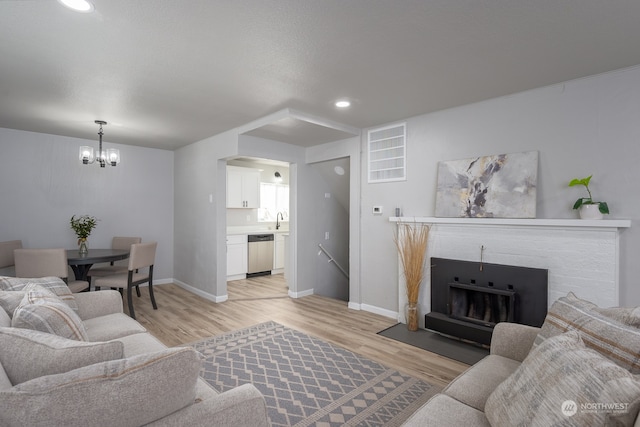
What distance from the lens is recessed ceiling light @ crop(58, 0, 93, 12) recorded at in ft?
5.81

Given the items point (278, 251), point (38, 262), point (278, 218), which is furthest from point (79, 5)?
point (278, 218)

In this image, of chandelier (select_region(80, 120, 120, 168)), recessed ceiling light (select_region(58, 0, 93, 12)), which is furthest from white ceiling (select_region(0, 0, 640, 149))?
chandelier (select_region(80, 120, 120, 168))

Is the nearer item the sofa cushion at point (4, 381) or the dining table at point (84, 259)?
the sofa cushion at point (4, 381)

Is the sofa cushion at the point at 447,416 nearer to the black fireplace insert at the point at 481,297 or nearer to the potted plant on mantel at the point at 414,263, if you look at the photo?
the black fireplace insert at the point at 481,297

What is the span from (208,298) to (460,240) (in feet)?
12.0

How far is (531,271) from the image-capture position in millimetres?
2920

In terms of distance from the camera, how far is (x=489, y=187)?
10.5 feet

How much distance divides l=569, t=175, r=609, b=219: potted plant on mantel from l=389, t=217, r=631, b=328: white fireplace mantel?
7 cm

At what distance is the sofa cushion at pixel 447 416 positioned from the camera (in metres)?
1.27

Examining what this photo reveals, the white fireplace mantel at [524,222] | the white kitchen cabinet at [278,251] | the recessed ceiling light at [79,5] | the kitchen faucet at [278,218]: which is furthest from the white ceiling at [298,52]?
the kitchen faucet at [278,218]

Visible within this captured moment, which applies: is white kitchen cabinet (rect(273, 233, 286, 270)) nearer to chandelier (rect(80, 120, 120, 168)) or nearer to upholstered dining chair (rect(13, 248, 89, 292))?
chandelier (rect(80, 120, 120, 168))

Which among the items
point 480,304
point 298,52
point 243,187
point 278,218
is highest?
point 298,52

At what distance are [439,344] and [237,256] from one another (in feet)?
13.6

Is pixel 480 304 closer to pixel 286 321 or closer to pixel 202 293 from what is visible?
pixel 286 321
